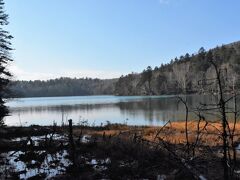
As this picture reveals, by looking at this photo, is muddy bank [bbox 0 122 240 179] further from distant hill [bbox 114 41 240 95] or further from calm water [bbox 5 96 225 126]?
distant hill [bbox 114 41 240 95]

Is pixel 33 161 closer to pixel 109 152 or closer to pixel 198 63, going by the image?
pixel 109 152

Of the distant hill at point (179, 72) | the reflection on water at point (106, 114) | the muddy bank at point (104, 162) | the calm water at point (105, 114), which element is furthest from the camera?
the distant hill at point (179, 72)

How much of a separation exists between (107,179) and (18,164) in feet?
13.0

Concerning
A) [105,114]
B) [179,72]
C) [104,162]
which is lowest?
[105,114]

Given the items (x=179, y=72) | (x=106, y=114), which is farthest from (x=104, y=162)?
(x=179, y=72)

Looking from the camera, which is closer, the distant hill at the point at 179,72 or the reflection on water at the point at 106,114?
the reflection on water at the point at 106,114

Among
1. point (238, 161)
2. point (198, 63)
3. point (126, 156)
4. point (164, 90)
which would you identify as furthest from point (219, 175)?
point (164, 90)

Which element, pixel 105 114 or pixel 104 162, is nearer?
pixel 104 162

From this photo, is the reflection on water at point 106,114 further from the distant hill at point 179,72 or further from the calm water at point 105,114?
the distant hill at point 179,72

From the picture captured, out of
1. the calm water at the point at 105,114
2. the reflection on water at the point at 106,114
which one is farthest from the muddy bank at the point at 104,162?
the reflection on water at the point at 106,114

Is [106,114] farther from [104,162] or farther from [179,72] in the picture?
[179,72]

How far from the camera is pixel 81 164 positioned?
1197cm

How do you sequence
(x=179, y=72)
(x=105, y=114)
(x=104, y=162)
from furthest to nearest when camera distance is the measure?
(x=179, y=72) → (x=105, y=114) → (x=104, y=162)

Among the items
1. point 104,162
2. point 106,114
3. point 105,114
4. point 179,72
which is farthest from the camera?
point 179,72
